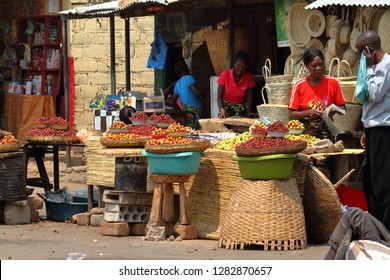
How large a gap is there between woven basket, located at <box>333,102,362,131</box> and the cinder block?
7.07 feet

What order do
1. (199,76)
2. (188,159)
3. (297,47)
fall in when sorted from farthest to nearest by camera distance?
(199,76), (297,47), (188,159)

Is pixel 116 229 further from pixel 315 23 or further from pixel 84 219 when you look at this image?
pixel 315 23

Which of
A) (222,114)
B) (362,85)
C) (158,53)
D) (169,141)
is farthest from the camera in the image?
(158,53)

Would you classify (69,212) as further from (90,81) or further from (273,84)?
(90,81)

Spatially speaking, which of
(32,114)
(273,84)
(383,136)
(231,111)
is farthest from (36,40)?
(383,136)

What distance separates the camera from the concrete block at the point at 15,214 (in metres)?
12.7

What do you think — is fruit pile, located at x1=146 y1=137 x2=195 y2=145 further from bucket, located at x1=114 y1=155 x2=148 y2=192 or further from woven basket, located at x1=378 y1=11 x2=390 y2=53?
woven basket, located at x1=378 y1=11 x2=390 y2=53

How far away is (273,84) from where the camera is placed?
13.0 metres

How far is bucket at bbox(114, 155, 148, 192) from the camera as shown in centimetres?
1165

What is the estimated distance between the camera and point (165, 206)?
11.2 metres

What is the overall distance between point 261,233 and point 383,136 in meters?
1.38

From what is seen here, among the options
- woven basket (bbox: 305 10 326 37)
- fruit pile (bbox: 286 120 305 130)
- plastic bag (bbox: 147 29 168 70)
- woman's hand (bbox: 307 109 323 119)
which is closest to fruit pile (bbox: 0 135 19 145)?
fruit pile (bbox: 286 120 305 130)

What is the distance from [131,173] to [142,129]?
806mm

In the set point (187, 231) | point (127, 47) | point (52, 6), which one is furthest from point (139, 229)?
point (52, 6)
